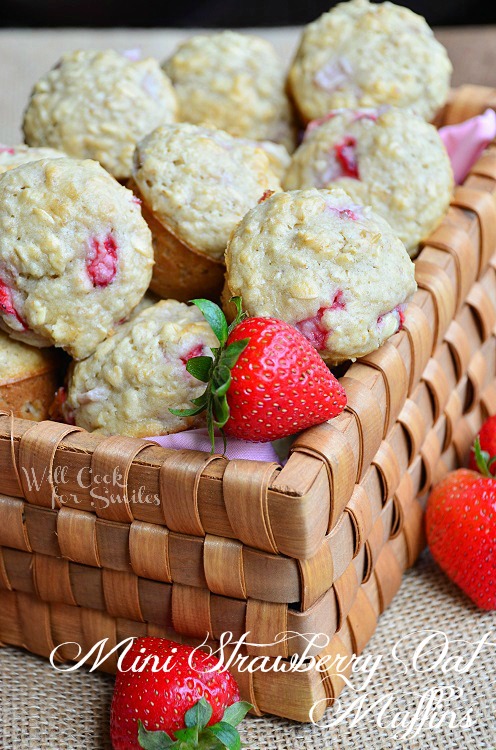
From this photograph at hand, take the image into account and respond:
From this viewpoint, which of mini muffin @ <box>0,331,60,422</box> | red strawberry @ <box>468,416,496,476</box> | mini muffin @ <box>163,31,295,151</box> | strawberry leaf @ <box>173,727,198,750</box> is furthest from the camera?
mini muffin @ <box>163,31,295,151</box>

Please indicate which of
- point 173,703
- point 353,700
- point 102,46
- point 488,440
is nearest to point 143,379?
point 173,703

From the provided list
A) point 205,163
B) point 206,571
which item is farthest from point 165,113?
point 206,571

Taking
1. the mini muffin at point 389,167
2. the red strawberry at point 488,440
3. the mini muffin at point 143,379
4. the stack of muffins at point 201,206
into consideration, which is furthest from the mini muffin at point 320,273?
the red strawberry at point 488,440

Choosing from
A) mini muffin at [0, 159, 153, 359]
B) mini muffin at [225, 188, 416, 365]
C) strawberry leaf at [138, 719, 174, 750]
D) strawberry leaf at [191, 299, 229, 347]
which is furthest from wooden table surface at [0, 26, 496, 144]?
strawberry leaf at [138, 719, 174, 750]

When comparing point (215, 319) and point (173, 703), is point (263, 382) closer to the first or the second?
point (215, 319)

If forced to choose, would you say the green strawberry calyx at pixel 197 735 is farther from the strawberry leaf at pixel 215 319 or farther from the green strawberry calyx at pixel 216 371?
the strawberry leaf at pixel 215 319

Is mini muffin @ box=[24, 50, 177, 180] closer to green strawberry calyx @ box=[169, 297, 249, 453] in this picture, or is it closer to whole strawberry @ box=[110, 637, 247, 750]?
green strawberry calyx @ box=[169, 297, 249, 453]
